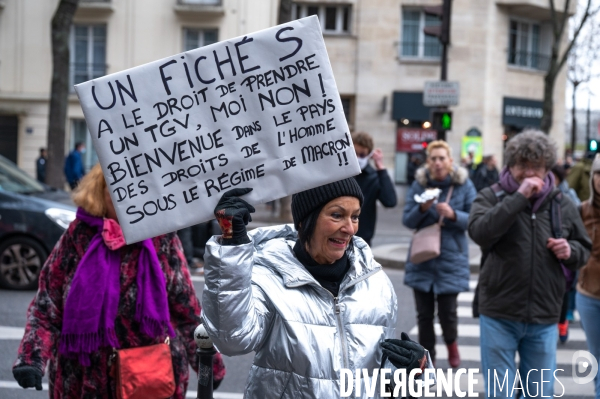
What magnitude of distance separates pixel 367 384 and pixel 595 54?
37.9m

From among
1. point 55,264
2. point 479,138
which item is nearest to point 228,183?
point 55,264

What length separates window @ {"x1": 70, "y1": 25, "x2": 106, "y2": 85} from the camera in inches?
1120

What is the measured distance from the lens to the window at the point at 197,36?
28203mm

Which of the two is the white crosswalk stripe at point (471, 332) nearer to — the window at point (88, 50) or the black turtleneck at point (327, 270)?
the black turtleneck at point (327, 270)

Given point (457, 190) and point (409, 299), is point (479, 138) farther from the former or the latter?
point (457, 190)

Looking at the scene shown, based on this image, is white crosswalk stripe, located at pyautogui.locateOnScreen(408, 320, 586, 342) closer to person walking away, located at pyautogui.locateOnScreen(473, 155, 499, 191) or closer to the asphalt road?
the asphalt road

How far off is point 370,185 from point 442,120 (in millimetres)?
7462

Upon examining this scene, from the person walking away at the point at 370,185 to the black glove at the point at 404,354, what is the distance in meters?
4.71

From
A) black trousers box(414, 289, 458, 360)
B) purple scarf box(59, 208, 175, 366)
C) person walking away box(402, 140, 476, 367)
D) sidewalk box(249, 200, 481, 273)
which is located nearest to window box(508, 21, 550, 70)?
sidewalk box(249, 200, 481, 273)

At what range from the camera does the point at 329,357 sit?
2.62 meters

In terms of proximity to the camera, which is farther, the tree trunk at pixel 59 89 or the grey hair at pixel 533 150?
the tree trunk at pixel 59 89

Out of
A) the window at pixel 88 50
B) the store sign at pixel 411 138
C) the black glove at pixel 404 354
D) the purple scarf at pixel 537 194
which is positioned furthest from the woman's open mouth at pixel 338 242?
the window at pixel 88 50

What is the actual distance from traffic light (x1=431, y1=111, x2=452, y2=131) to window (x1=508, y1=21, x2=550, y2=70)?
16205 mm

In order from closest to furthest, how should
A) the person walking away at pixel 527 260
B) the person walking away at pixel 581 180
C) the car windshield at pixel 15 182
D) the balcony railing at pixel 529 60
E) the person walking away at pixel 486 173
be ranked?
1. the person walking away at pixel 527 260
2. the car windshield at pixel 15 182
3. the person walking away at pixel 581 180
4. the person walking away at pixel 486 173
5. the balcony railing at pixel 529 60
